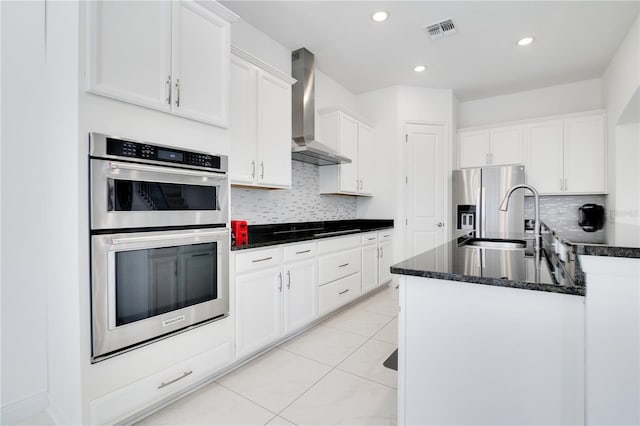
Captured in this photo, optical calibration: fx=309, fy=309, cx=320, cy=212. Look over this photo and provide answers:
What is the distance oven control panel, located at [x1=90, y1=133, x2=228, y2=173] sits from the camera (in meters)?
1.42

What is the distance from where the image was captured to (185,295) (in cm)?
176

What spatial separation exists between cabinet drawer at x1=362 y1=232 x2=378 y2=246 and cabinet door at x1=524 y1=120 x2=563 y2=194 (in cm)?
228

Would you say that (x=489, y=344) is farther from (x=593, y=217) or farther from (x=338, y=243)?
(x=593, y=217)

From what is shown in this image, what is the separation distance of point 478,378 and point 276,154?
86.5 inches

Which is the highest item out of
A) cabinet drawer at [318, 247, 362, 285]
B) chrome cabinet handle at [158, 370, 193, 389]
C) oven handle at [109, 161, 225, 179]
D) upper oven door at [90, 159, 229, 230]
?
oven handle at [109, 161, 225, 179]

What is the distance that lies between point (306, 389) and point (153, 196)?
145 centimetres

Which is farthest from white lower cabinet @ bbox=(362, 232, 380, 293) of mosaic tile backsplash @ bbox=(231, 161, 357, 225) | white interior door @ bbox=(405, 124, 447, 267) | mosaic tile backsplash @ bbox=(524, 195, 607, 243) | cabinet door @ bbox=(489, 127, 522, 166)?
mosaic tile backsplash @ bbox=(524, 195, 607, 243)

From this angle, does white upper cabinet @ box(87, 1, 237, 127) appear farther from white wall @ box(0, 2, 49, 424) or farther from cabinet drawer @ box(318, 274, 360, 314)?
cabinet drawer @ box(318, 274, 360, 314)

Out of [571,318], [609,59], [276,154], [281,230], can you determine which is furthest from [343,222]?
[609,59]

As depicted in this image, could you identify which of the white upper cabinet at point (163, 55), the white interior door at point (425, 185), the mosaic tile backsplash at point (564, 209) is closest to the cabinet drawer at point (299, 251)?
the white upper cabinet at point (163, 55)

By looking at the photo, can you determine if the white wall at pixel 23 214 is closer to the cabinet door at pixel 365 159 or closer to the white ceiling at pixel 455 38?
the white ceiling at pixel 455 38

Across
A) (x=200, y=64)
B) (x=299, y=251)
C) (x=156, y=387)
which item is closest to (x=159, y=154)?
(x=200, y=64)

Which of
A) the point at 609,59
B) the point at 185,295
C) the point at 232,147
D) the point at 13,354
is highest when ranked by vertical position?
the point at 609,59

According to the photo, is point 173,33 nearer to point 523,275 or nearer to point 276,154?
point 276,154
